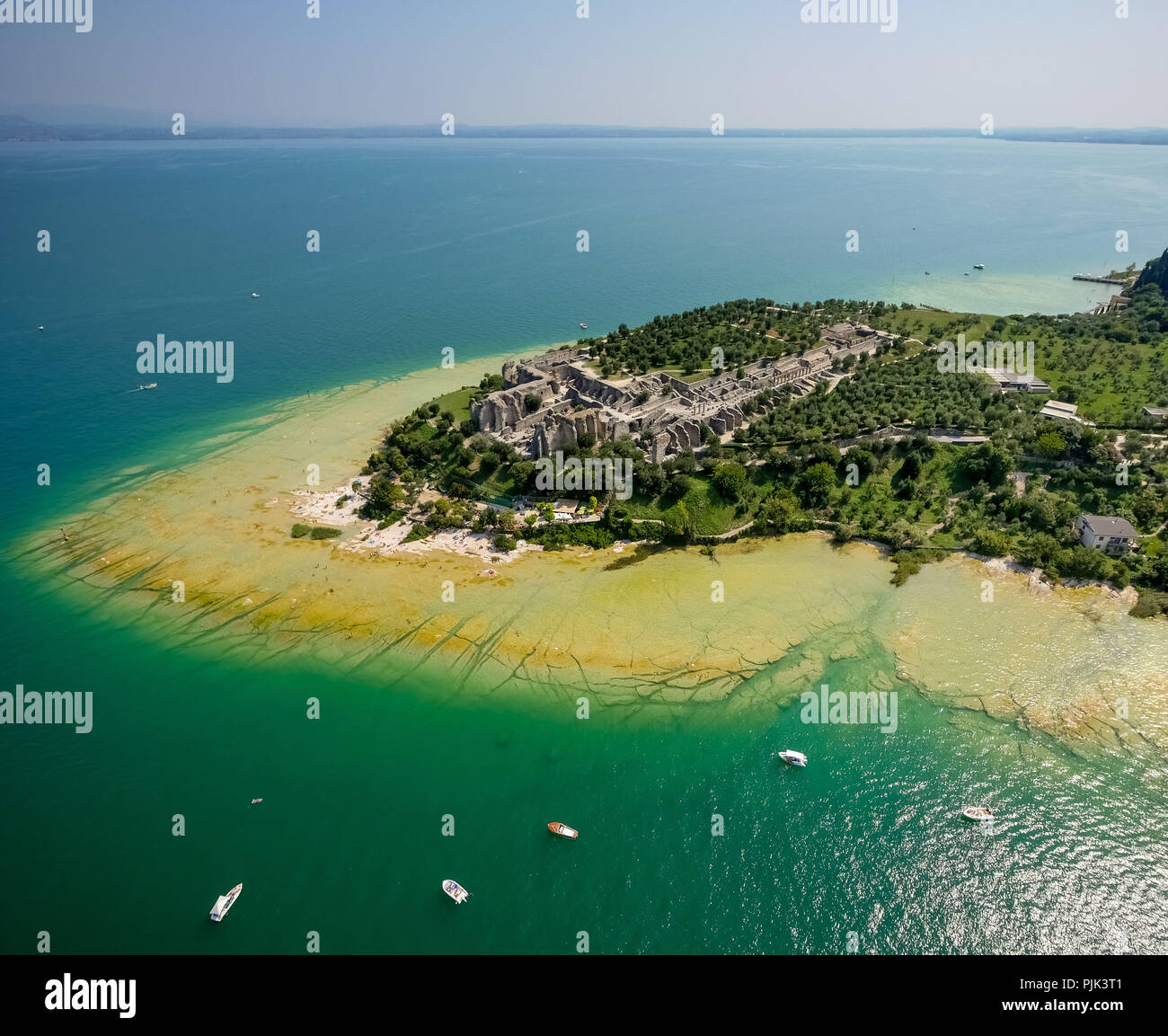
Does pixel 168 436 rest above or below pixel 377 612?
above

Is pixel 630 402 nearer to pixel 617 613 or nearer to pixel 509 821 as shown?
pixel 617 613

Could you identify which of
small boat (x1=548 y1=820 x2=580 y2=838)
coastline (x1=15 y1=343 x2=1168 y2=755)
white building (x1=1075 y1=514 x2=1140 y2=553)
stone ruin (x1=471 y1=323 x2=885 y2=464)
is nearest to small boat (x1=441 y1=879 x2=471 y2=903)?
small boat (x1=548 y1=820 x2=580 y2=838)

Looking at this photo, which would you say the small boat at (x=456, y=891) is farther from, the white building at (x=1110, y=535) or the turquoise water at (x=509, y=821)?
the white building at (x=1110, y=535)

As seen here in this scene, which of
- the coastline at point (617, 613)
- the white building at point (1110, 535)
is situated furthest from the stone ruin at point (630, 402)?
the white building at point (1110, 535)
